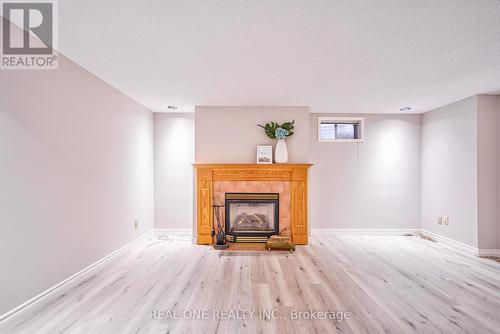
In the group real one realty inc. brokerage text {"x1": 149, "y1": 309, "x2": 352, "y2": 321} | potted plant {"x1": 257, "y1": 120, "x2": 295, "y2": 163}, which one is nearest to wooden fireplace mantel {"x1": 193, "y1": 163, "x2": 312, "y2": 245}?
potted plant {"x1": 257, "y1": 120, "x2": 295, "y2": 163}

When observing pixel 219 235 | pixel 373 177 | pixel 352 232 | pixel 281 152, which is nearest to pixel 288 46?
pixel 281 152

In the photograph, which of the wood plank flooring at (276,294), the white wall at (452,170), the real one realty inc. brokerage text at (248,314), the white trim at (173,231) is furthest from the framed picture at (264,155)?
the white wall at (452,170)

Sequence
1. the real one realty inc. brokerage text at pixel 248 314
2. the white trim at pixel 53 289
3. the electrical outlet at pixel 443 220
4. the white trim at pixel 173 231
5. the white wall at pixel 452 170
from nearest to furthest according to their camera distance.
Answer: the white trim at pixel 53 289
the real one realty inc. brokerage text at pixel 248 314
the white wall at pixel 452 170
the electrical outlet at pixel 443 220
the white trim at pixel 173 231

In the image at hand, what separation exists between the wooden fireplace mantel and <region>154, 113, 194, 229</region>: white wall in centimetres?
67

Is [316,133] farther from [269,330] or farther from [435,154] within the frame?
[269,330]

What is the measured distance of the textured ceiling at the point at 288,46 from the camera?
1.62 m

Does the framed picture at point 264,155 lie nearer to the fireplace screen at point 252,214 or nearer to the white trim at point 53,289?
the fireplace screen at point 252,214

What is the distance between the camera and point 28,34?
1.98m

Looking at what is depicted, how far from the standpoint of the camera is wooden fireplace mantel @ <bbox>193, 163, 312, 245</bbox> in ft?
12.7

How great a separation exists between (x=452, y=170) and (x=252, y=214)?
344cm

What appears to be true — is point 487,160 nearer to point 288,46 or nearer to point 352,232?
point 352,232

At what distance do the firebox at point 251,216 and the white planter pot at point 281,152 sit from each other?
62 centimetres

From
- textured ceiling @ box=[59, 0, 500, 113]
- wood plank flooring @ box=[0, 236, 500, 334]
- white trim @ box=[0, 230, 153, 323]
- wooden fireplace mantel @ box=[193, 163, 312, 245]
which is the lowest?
wood plank flooring @ box=[0, 236, 500, 334]

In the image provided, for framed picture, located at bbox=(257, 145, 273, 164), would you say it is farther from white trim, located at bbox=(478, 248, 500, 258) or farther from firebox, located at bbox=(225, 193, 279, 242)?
white trim, located at bbox=(478, 248, 500, 258)
